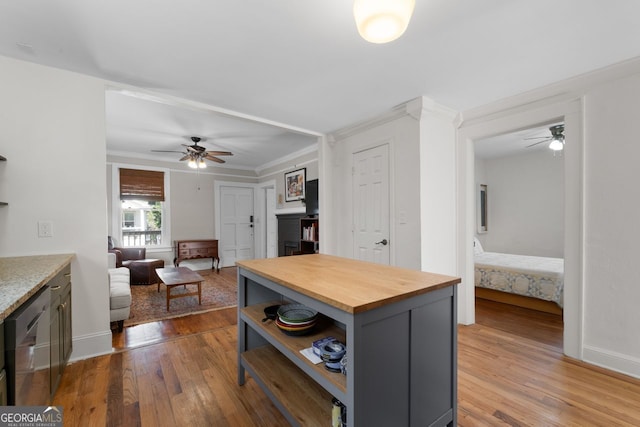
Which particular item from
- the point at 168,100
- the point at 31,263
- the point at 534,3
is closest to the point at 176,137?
the point at 168,100

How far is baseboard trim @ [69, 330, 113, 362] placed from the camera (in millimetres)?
2230

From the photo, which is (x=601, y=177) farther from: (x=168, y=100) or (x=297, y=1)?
(x=168, y=100)

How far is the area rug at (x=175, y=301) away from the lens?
10.7ft

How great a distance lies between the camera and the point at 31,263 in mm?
1820

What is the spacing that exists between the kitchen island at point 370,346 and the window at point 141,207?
15.5 feet

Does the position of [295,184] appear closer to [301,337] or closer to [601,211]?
[301,337]

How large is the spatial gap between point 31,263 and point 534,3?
343 cm

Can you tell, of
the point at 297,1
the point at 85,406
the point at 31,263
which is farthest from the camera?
the point at 31,263

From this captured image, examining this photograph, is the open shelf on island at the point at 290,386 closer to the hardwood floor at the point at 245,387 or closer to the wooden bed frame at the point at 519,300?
the hardwood floor at the point at 245,387

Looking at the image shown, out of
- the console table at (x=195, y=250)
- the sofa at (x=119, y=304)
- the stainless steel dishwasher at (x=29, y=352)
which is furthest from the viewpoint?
the console table at (x=195, y=250)

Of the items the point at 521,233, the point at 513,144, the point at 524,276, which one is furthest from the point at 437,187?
the point at 521,233

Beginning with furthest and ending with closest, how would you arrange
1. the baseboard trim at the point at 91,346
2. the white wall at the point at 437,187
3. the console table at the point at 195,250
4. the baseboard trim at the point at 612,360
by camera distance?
the console table at the point at 195,250 < the white wall at the point at 437,187 < the baseboard trim at the point at 91,346 < the baseboard trim at the point at 612,360

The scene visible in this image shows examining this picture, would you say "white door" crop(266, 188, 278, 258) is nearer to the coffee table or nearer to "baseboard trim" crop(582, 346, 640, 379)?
the coffee table

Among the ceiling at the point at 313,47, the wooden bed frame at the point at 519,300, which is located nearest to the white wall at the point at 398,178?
the ceiling at the point at 313,47
